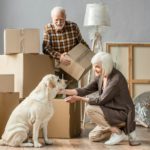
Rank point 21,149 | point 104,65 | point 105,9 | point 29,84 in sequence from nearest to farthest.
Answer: point 21,149
point 104,65
point 29,84
point 105,9

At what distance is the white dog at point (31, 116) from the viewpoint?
12.9 feet

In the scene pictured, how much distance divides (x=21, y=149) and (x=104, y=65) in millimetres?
1067

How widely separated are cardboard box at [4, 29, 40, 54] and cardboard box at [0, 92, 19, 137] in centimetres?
46

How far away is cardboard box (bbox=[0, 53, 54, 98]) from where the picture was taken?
449 centimetres

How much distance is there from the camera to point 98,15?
5332 millimetres

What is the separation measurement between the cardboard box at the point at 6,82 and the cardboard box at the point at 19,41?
0.99 feet

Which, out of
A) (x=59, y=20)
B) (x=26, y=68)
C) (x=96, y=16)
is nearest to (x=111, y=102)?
(x=26, y=68)

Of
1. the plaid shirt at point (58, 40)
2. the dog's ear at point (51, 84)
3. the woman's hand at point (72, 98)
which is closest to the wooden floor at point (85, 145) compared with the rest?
the woman's hand at point (72, 98)

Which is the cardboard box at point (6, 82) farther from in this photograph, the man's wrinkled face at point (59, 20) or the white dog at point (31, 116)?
the man's wrinkled face at point (59, 20)

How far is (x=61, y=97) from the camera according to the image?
4672 mm

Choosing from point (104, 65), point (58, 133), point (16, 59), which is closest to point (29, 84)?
point (16, 59)

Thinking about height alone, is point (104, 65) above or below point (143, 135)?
above

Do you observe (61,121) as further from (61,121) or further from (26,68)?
(26,68)

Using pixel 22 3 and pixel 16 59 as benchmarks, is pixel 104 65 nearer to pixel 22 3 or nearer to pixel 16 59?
pixel 16 59
